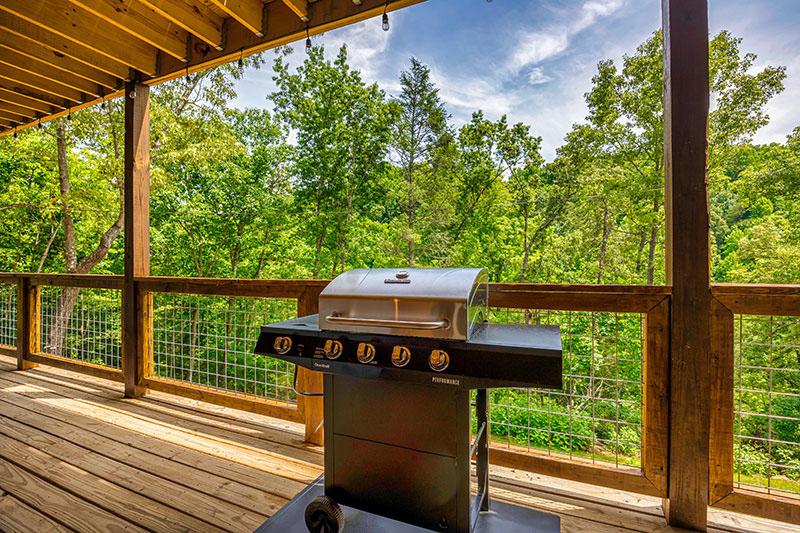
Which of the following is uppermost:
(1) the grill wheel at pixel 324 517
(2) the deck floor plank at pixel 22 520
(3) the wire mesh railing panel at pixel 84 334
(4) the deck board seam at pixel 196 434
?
(3) the wire mesh railing panel at pixel 84 334

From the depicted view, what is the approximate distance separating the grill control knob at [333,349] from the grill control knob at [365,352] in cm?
7

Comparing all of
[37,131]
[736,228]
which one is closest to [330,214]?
[37,131]

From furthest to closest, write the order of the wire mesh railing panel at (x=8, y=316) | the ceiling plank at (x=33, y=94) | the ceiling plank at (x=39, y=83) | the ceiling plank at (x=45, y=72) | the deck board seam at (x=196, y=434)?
the wire mesh railing panel at (x=8, y=316) < the ceiling plank at (x=33, y=94) < the ceiling plank at (x=39, y=83) < the ceiling plank at (x=45, y=72) < the deck board seam at (x=196, y=434)

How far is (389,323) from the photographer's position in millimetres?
1208

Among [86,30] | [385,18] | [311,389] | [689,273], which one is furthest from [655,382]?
[86,30]

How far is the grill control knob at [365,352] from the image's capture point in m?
1.19

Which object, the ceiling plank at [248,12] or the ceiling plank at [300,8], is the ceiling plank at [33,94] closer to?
the ceiling plank at [248,12]

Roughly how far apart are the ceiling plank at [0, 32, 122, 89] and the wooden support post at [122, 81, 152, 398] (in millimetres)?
231

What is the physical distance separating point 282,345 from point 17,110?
462cm

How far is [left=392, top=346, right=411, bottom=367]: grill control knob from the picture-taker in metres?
1.15

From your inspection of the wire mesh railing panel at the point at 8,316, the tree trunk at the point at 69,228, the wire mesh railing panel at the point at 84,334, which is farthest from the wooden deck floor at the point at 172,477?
the tree trunk at the point at 69,228

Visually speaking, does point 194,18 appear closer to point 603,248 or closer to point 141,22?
point 141,22

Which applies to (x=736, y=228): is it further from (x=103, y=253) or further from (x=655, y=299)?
(x=103, y=253)

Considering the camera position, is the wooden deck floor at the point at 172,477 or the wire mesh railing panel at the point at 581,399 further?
the wire mesh railing panel at the point at 581,399
